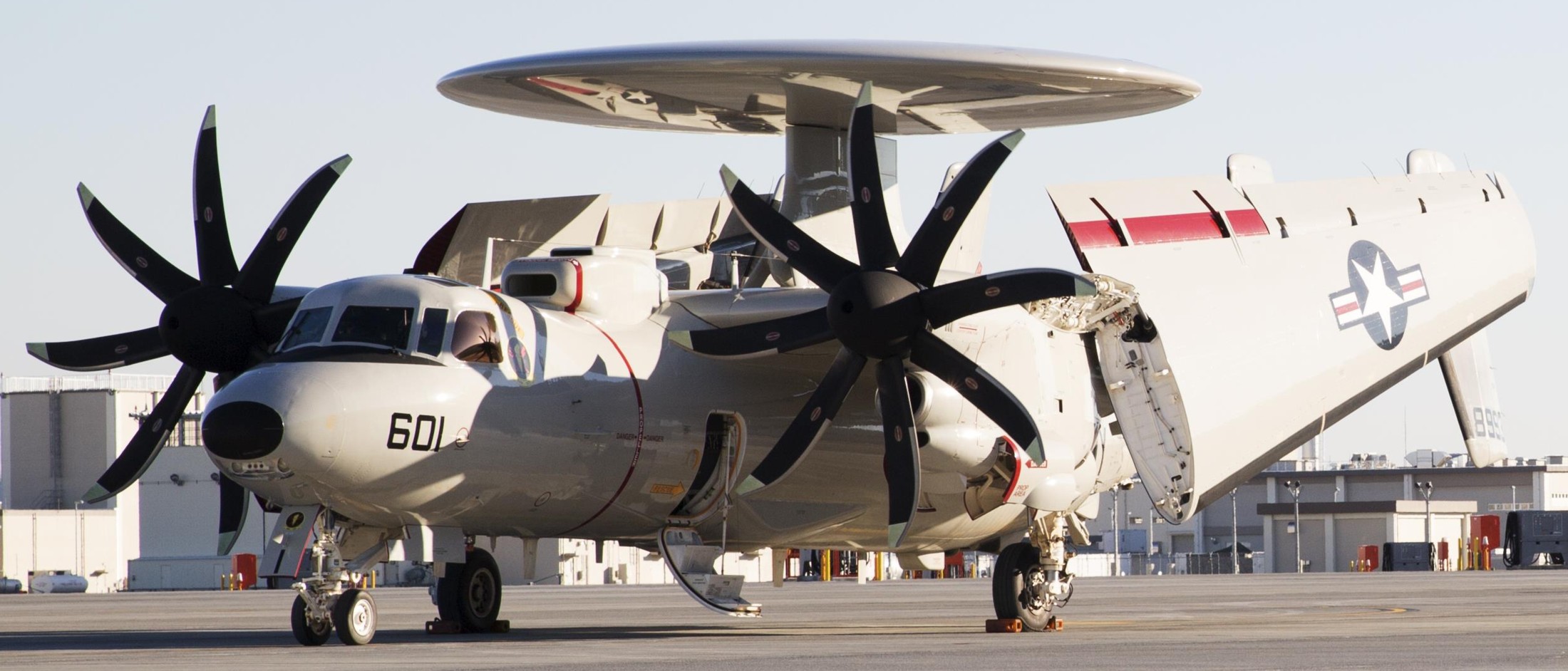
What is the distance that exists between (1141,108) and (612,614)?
41.3 ft

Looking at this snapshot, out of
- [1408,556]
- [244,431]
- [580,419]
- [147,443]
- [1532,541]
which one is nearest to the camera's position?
[244,431]

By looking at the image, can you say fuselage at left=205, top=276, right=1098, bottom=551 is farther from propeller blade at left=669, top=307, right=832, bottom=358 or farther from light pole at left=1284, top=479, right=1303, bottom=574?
light pole at left=1284, top=479, right=1303, bottom=574

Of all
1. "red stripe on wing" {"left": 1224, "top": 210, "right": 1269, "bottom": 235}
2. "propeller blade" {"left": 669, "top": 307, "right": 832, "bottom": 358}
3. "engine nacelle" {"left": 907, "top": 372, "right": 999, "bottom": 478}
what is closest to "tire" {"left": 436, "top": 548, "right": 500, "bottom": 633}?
"propeller blade" {"left": 669, "top": 307, "right": 832, "bottom": 358}

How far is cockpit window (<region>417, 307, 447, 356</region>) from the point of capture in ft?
68.7

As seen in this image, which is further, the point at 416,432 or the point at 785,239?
the point at 785,239

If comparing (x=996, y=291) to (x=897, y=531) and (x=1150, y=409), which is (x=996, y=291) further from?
(x=1150, y=409)

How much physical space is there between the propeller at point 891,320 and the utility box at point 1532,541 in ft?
200

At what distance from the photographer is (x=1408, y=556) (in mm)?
77812

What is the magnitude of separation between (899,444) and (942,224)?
2686 mm

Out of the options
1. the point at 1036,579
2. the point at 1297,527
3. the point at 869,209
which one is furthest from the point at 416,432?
Answer: the point at 1297,527

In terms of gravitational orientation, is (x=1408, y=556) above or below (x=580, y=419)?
below

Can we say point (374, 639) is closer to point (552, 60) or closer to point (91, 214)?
point (91, 214)

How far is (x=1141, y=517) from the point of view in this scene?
356 feet

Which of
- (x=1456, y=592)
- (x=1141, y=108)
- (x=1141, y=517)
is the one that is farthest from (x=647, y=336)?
(x=1141, y=517)
